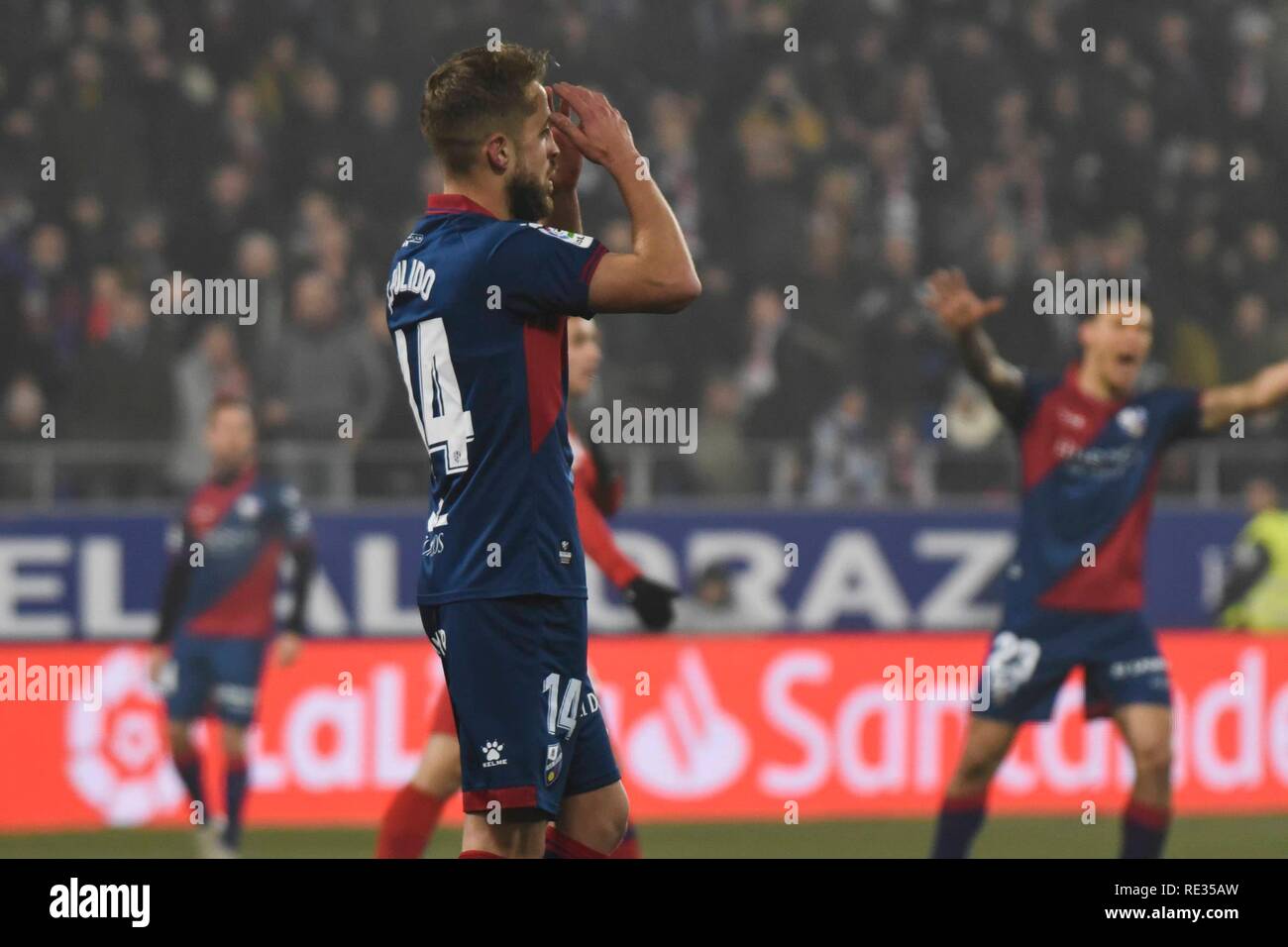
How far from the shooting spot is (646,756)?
9.86 meters

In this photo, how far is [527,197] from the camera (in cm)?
438

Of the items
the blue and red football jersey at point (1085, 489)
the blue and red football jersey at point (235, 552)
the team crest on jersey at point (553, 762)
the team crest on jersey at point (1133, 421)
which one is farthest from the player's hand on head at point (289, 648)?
the team crest on jersey at point (553, 762)

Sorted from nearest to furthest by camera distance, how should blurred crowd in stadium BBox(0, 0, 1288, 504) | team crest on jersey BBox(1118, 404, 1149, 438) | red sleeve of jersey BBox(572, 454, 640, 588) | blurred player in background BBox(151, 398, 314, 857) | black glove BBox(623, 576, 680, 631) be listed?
1. black glove BBox(623, 576, 680, 631)
2. red sleeve of jersey BBox(572, 454, 640, 588)
3. team crest on jersey BBox(1118, 404, 1149, 438)
4. blurred player in background BBox(151, 398, 314, 857)
5. blurred crowd in stadium BBox(0, 0, 1288, 504)

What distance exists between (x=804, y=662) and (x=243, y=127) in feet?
15.8

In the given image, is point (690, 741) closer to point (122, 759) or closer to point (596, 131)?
point (122, 759)

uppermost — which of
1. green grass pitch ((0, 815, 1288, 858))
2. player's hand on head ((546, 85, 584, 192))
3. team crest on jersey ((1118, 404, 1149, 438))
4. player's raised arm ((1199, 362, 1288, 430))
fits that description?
player's hand on head ((546, 85, 584, 192))

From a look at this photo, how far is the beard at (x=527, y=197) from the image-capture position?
435 cm

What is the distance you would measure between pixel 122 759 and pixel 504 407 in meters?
5.85

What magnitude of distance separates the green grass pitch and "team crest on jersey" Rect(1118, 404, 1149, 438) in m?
2.25

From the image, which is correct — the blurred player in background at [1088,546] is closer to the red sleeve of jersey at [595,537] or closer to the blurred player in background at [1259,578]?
the red sleeve of jersey at [595,537]

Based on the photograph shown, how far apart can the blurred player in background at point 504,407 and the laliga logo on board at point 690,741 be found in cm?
557
